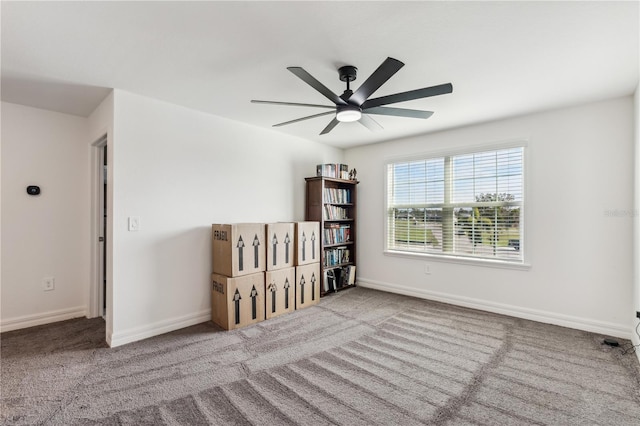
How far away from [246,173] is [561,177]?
11.9 ft

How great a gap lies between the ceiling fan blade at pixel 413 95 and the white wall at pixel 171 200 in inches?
76.8

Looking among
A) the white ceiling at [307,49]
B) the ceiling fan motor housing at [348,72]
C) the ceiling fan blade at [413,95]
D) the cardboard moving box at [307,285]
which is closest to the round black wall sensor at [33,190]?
the white ceiling at [307,49]

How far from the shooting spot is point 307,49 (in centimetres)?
207

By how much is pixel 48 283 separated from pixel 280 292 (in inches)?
100

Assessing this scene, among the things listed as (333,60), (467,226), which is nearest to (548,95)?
(467,226)

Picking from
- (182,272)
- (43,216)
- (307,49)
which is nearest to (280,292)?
(182,272)

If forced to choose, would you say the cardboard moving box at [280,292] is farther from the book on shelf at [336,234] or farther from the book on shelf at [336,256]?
the book on shelf at [336,234]

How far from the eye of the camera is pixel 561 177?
321 centimetres

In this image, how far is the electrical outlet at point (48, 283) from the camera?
10.6 ft

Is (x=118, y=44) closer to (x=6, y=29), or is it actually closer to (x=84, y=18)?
(x=84, y=18)

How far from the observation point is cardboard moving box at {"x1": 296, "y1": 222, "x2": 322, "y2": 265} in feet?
12.5

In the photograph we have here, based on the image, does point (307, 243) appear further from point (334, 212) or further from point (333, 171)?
point (333, 171)

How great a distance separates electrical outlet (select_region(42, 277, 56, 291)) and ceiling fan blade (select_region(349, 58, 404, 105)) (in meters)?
3.74

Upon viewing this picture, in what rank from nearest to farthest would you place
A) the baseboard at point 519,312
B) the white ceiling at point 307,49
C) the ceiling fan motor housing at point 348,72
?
1. the white ceiling at point 307,49
2. the ceiling fan motor housing at point 348,72
3. the baseboard at point 519,312
